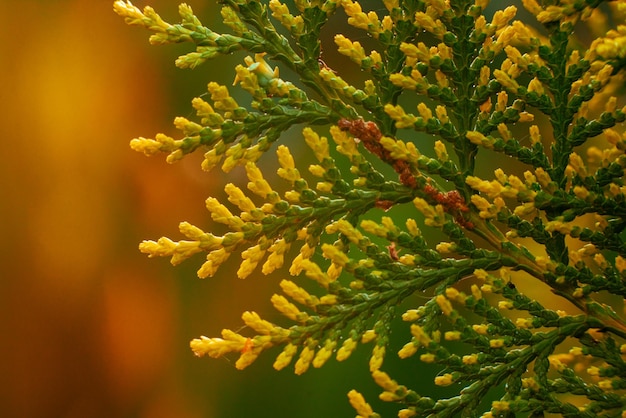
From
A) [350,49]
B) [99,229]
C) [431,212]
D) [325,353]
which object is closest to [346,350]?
[325,353]

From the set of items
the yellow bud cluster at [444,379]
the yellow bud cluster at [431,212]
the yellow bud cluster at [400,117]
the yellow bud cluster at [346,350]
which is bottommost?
the yellow bud cluster at [444,379]

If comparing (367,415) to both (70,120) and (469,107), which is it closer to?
(469,107)

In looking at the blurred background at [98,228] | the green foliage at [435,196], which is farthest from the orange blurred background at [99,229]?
the green foliage at [435,196]

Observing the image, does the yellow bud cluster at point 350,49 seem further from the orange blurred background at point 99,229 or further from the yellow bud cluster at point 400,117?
the orange blurred background at point 99,229

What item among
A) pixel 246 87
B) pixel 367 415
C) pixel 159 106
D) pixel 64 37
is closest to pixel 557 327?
pixel 367 415

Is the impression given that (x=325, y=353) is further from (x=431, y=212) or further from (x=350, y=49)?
(x=350, y=49)

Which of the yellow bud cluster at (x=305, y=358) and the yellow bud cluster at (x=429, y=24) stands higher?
the yellow bud cluster at (x=429, y=24)
